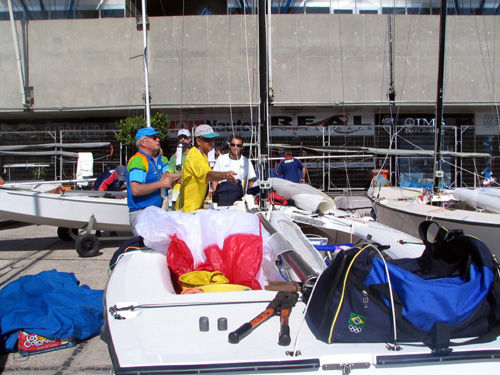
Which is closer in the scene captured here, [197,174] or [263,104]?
[197,174]

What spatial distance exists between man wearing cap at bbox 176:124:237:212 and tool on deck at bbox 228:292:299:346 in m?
1.92

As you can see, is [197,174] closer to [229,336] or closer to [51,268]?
[229,336]

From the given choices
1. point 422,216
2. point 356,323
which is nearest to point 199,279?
point 356,323

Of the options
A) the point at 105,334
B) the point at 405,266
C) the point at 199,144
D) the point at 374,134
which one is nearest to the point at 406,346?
the point at 405,266

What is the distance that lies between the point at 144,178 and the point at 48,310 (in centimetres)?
124

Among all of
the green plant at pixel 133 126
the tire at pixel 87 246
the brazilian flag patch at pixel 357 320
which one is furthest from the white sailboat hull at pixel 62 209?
the green plant at pixel 133 126

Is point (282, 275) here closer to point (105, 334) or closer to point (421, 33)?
point (105, 334)

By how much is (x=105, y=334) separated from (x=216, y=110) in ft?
50.0

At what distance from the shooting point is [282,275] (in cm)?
276

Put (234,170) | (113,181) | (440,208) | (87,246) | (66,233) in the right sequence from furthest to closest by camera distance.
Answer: (113,181)
(66,233)
(440,208)
(87,246)
(234,170)

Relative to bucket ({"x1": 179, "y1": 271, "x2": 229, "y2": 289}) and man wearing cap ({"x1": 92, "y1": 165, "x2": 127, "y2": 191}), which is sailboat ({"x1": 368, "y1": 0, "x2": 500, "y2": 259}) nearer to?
bucket ({"x1": 179, "y1": 271, "x2": 229, "y2": 289})

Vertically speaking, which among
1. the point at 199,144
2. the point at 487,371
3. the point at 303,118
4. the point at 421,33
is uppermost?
the point at 421,33

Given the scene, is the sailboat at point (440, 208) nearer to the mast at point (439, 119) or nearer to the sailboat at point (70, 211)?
the mast at point (439, 119)

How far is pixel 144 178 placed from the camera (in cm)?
371
